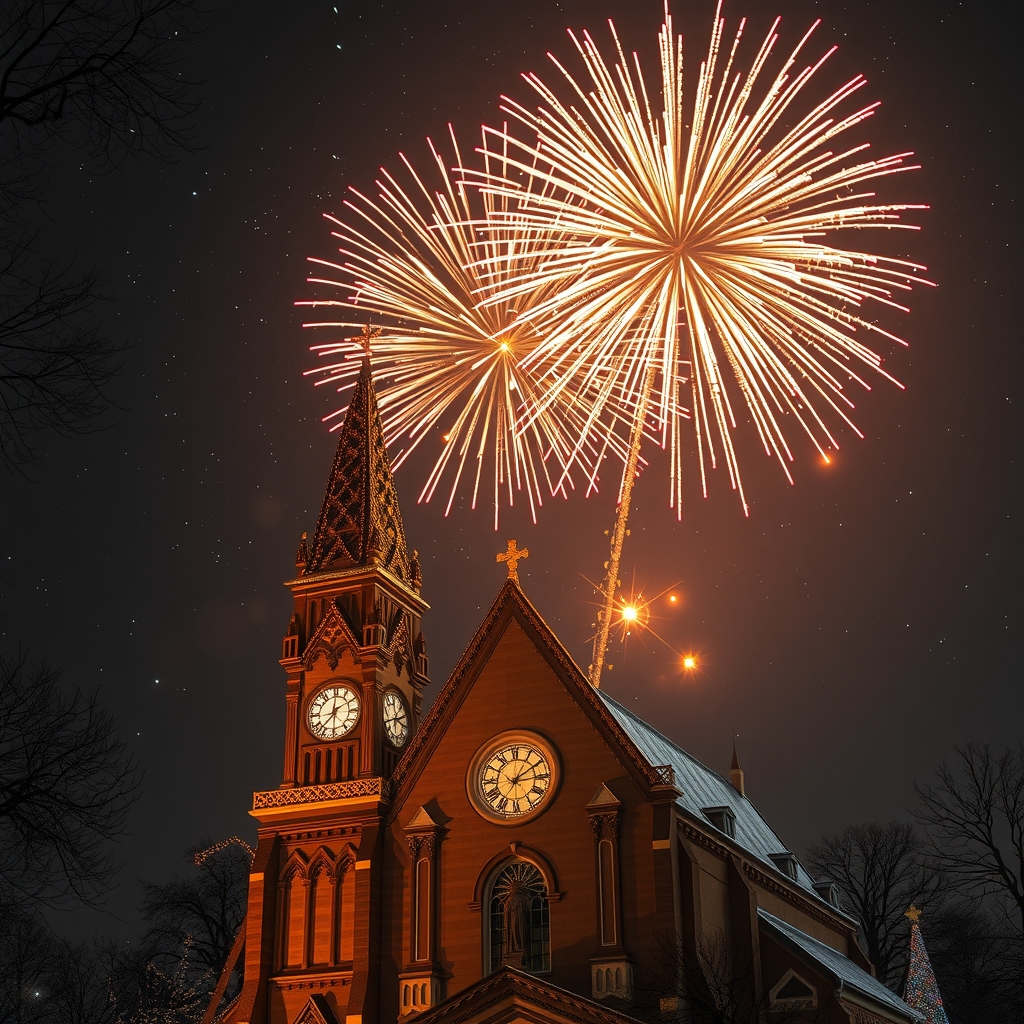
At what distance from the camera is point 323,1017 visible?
49.7 m

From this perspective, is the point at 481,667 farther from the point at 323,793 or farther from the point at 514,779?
the point at 323,793

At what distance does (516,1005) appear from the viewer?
43.7 meters

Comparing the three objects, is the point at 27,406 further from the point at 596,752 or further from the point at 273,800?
the point at 273,800

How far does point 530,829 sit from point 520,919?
4503mm

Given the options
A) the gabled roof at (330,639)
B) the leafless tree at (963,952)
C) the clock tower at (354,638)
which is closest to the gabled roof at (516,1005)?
the clock tower at (354,638)

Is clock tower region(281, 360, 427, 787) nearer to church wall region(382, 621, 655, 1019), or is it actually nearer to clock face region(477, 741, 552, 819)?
church wall region(382, 621, 655, 1019)

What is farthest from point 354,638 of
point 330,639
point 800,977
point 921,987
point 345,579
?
→ point 921,987

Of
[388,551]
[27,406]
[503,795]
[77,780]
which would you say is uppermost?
[388,551]

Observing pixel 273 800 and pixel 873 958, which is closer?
pixel 273 800

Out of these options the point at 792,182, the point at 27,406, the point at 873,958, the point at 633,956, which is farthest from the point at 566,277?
the point at 873,958

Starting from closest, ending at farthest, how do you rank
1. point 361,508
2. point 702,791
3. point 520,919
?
point 520,919, point 361,508, point 702,791

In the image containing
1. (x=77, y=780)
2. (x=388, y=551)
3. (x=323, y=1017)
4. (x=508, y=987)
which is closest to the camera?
(x=77, y=780)

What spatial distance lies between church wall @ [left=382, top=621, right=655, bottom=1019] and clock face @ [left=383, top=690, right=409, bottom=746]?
143 inches

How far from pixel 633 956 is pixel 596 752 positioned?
290 inches
